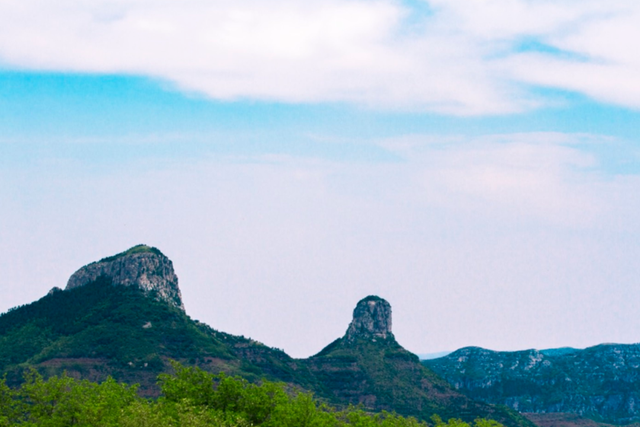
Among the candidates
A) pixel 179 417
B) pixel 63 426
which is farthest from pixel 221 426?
→ pixel 63 426

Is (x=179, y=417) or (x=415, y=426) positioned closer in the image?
(x=179, y=417)

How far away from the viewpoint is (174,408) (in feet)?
335

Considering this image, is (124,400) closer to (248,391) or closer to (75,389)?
(75,389)

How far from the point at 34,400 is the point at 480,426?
52.5 metres

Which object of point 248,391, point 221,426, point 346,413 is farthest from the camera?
point 346,413

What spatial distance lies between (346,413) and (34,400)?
39.3m

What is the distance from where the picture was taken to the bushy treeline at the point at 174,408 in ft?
308

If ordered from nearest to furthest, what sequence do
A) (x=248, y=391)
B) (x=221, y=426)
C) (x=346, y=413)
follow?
1. (x=221, y=426)
2. (x=248, y=391)
3. (x=346, y=413)

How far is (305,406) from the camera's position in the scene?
106 metres

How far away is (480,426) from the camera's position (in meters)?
110

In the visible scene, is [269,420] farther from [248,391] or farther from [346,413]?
[346,413]

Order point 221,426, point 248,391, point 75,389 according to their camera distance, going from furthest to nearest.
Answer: point 248,391 → point 75,389 → point 221,426

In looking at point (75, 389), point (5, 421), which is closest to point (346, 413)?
point (75, 389)

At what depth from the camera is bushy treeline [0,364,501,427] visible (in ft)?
308
